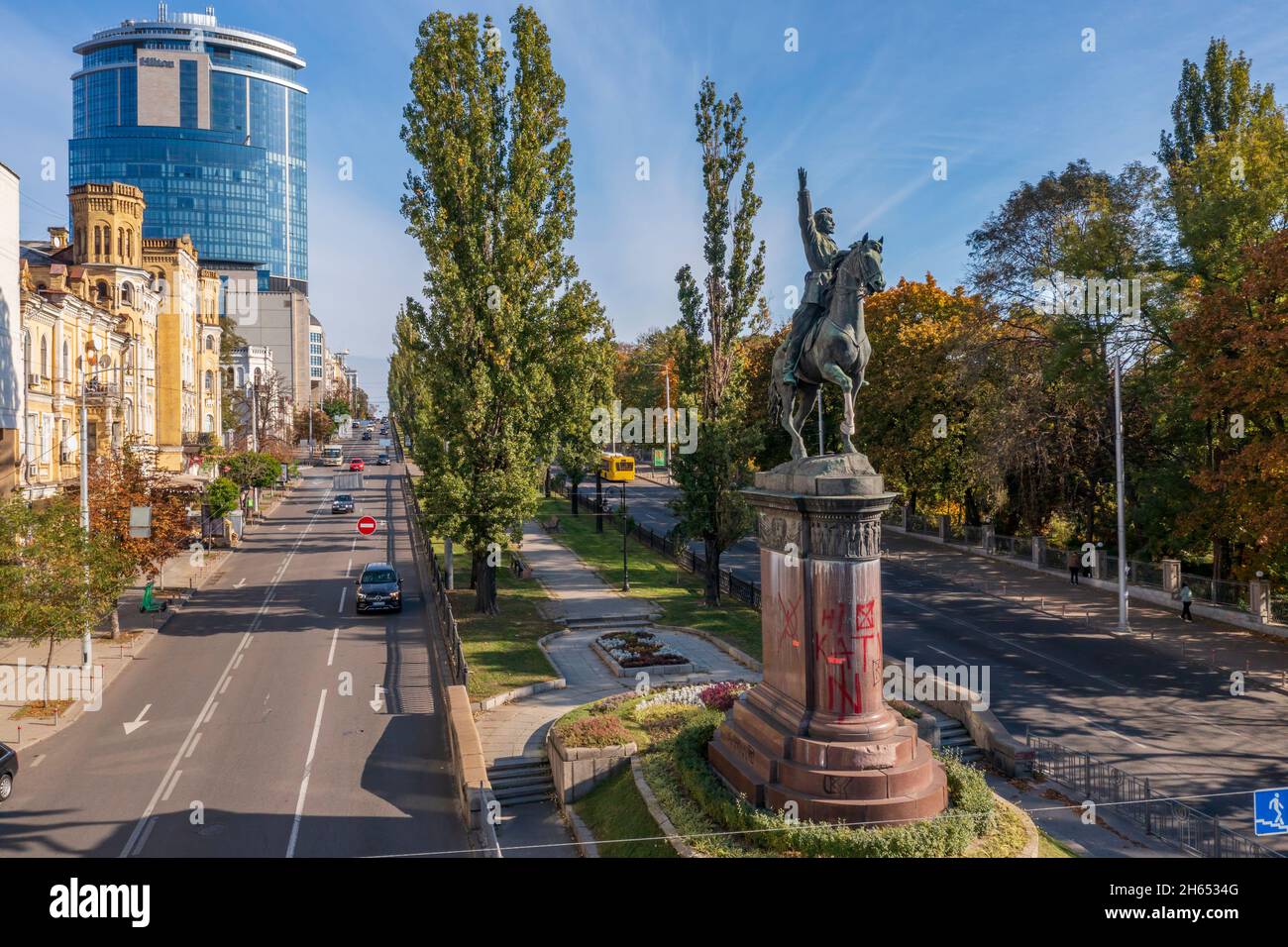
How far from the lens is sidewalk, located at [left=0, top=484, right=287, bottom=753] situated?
1911 centimetres

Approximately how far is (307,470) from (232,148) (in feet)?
432

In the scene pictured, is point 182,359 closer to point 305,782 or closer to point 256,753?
point 256,753

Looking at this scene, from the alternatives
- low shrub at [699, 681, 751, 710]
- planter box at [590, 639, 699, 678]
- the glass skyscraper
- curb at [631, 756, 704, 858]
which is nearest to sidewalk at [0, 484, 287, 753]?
planter box at [590, 639, 699, 678]

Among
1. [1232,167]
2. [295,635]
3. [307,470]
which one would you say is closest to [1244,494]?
[1232,167]

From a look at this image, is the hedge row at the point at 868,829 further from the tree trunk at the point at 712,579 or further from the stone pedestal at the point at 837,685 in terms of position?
the tree trunk at the point at 712,579

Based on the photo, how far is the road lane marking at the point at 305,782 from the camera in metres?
13.4

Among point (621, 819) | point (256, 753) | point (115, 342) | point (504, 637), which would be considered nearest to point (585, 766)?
point (621, 819)

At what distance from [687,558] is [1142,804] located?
84.1 ft

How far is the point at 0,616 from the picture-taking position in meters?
19.3

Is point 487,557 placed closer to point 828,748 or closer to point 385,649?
point 385,649

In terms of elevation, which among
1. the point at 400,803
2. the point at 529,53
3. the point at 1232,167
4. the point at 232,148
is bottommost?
the point at 400,803

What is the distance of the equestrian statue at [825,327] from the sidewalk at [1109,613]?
1701 cm

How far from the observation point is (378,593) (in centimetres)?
3023

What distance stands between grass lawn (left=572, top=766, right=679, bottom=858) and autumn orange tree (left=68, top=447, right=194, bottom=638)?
17.1 m
